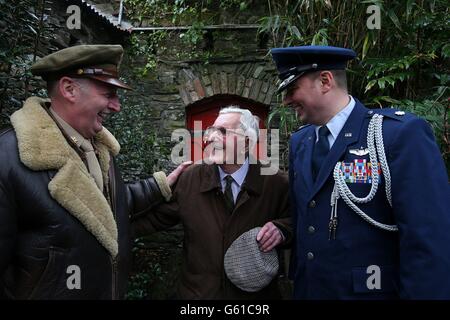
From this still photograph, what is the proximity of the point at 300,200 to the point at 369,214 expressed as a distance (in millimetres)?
327

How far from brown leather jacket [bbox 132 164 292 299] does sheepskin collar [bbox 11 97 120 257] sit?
18.9 inches

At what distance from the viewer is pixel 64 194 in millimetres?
1518

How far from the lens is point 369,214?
1.57m

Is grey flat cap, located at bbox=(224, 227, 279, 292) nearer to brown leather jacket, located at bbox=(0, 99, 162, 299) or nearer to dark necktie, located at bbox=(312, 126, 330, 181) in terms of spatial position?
dark necktie, located at bbox=(312, 126, 330, 181)

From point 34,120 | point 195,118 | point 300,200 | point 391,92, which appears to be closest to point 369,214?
point 300,200

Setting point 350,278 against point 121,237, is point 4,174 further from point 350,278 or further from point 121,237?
point 350,278

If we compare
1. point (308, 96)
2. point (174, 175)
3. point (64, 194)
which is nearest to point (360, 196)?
point (308, 96)

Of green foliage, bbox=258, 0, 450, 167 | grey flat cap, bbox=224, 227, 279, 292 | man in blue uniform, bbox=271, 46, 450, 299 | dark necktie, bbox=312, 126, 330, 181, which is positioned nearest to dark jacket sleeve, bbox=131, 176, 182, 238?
grey flat cap, bbox=224, 227, 279, 292

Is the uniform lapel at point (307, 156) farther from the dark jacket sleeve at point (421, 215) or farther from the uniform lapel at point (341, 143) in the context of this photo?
the dark jacket sleeve at point (421, 215)

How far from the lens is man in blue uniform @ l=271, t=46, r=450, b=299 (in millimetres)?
1428

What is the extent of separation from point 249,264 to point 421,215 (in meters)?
0.79

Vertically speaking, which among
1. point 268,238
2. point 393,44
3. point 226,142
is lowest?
point 268,238

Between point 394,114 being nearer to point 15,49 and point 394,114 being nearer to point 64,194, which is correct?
point 64,194

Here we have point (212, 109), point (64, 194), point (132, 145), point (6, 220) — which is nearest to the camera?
point (6, 220)
